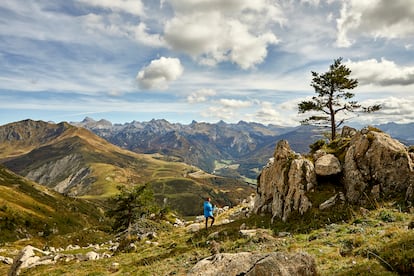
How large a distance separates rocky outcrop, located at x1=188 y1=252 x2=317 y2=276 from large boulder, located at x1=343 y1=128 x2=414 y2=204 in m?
15.5

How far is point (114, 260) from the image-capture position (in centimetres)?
2847

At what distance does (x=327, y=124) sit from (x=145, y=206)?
53806mm

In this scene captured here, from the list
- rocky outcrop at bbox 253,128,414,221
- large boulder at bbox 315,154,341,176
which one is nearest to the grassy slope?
rocky outcrop at bbox 253,128,414,221

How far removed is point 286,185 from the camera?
3203cm

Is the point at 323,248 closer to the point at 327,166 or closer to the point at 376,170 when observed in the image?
the point at 376,170

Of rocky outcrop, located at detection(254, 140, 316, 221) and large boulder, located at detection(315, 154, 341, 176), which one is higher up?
large boulder, located at detection(315, 154, 341, 176)

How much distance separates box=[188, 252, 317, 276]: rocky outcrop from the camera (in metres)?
10.8

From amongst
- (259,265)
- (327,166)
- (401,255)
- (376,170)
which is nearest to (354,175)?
(376,170)

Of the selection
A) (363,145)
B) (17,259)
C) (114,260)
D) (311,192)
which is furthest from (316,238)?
(17,259)

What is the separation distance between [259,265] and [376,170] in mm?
22176

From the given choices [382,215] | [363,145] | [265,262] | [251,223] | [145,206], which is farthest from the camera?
[145,206]

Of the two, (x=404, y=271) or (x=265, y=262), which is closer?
(x=404, y=271)

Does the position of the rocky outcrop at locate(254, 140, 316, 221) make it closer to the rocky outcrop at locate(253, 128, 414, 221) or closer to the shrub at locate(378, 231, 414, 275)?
the rocky outcrop at locate(253, 128, 414, 221)

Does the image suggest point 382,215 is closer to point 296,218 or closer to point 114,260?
point 296,218
